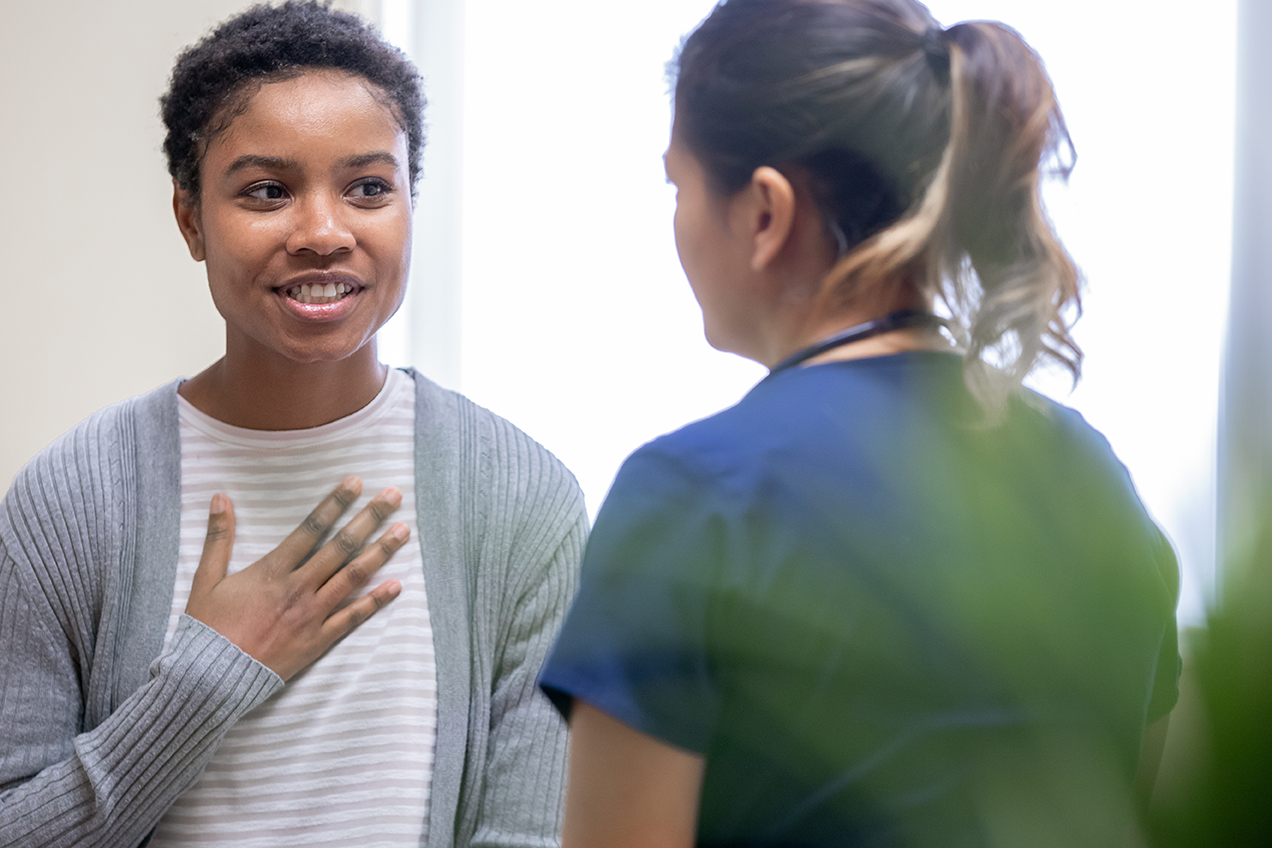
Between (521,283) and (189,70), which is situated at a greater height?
(189,70)

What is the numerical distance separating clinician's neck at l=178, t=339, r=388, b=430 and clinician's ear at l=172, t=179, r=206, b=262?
10cm

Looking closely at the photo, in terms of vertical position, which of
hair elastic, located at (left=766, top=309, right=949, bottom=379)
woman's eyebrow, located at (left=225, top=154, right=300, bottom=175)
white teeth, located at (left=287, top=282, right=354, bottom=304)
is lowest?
white teeth, located at (left=287, top=282, right=354, bottom=304)

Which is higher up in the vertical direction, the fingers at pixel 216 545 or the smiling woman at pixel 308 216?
the smiling woman at pixel 308 216

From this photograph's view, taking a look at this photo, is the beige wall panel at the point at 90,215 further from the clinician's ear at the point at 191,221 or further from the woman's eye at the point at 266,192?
the woman's eye at the point at 266,192

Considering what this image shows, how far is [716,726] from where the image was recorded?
1.49ft

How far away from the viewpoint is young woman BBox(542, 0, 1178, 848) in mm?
421

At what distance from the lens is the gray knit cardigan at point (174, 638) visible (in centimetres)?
83

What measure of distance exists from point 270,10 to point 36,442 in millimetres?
874

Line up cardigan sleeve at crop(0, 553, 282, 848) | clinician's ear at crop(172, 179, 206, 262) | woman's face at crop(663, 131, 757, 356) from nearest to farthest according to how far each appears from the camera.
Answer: woman's face at crop(663, 131, 757, 356) < cardigan sleeve at crop(0, 553, 282, 848) < clinician's ear at crop(172, 179, 206, 262)

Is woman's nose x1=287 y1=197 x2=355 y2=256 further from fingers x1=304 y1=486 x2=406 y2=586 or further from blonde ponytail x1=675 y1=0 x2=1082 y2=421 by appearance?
blonde ponytail x1=675 y1=0 x2=1082 y2=421

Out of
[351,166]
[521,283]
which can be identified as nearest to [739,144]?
[351,166]

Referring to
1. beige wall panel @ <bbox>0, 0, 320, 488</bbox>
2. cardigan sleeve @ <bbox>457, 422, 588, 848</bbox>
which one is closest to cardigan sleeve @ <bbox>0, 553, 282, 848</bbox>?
cardigan sleeve @ <bbox>457, 422, 588, 848</bbox>

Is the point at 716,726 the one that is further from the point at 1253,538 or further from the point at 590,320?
the point at 590,320

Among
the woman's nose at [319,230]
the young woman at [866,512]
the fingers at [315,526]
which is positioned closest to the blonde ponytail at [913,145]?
the young woman at [866,512]
